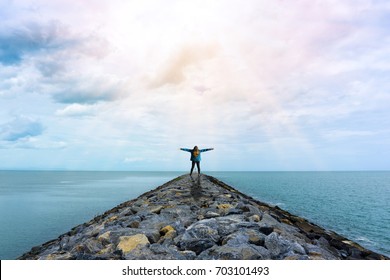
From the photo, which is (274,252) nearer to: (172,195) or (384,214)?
(172,195)

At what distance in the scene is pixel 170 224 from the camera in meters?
6.77

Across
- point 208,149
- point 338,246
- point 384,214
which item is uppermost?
point 208,149

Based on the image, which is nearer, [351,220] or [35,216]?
[351,220]

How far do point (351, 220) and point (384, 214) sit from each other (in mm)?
6988

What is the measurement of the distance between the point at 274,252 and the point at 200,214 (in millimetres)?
3356

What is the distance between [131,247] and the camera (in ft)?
17.5

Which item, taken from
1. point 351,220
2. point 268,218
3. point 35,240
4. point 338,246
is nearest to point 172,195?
point 268,218

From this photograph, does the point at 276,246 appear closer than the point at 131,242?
Yes

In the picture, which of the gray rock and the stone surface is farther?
the stone surface

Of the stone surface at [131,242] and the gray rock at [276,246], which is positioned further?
the stone surface at [131,242]
